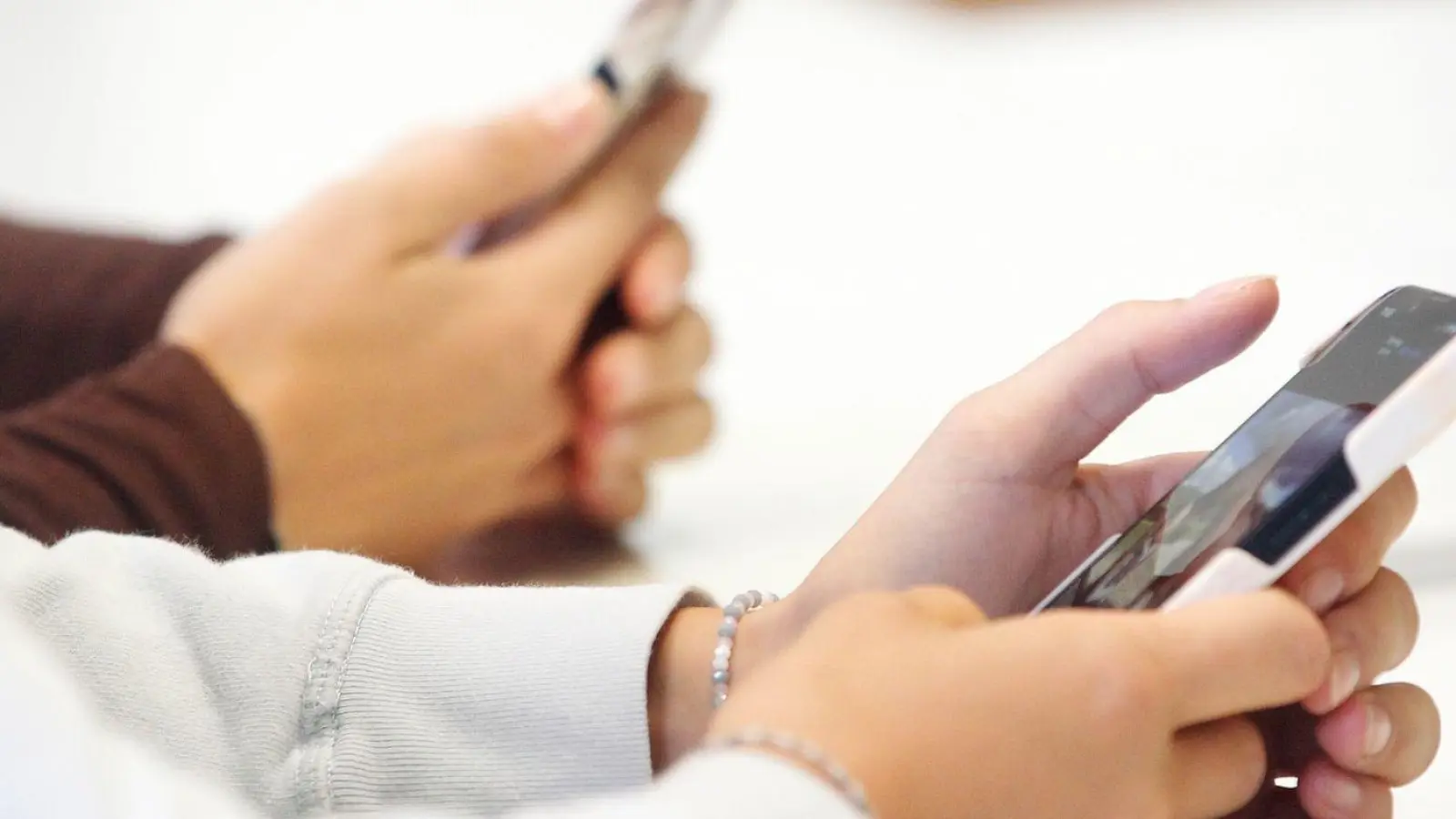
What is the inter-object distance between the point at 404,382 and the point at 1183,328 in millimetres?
275

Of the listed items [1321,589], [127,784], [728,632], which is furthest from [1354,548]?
[127,784]

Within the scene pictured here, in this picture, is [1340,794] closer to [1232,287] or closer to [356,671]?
[1232,287]

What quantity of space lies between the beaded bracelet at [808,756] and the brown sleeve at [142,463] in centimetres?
24

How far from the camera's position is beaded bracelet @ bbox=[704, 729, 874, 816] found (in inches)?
7.9

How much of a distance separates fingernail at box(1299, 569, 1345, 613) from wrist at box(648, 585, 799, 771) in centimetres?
12

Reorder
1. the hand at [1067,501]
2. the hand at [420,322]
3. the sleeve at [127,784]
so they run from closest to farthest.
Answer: the sleeve at [127,784] → the hand at [1067,501] → the hand at [420,322]

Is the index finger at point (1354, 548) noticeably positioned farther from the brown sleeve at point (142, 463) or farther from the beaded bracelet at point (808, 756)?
the brown sleeve at point (142, 463)

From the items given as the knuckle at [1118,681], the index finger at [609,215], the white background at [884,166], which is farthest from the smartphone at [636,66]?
the knuckle at [1118,681]

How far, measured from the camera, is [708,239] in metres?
0.65

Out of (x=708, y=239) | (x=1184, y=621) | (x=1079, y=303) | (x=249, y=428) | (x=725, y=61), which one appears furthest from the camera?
(x=725, y=61)

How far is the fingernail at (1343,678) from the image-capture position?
281 mm

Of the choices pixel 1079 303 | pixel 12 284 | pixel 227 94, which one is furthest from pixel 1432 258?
pixel 227 94

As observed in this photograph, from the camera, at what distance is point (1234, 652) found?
0.24m

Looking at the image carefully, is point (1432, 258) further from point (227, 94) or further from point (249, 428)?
point (227, 94)
